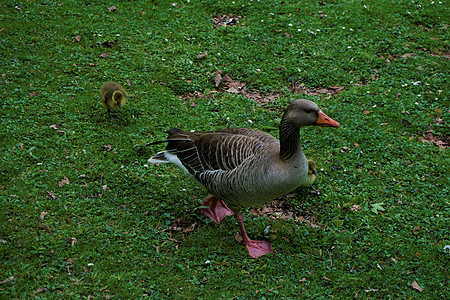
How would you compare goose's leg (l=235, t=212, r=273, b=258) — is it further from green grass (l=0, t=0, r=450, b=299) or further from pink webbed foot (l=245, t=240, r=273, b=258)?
green grass (l=0, t=0, r=450, b=299)

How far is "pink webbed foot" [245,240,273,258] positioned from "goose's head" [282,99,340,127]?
4.96 feet

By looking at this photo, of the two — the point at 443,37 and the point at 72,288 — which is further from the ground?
the point at 443,37

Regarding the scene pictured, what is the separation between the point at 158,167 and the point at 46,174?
1.45 m

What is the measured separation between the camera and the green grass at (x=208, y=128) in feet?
13.9

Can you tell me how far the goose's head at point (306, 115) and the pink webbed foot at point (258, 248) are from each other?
151 cm

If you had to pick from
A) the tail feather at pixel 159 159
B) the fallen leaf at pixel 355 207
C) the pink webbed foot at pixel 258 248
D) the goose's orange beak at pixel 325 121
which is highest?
the goose's orange beak at pixel 325 121

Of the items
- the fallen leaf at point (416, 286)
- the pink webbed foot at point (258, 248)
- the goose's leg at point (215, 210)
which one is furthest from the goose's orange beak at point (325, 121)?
the fallen leaf at point (416, 286)

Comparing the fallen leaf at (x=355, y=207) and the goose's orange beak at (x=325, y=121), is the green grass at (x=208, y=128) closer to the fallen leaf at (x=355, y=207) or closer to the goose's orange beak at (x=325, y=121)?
the fallen leaf at (x=355, y=207)

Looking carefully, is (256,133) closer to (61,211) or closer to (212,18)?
(61,211)

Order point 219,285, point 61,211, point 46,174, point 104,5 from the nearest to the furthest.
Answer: point 219,285
point 61,211
point 46,174
point 104,5

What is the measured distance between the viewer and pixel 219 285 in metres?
4.17

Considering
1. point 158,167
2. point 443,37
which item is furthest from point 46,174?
point 443,37

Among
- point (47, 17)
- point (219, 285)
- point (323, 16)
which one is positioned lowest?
point (219, 285)

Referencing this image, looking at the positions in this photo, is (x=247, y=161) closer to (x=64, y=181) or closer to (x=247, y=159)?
(x=247, y=159)
